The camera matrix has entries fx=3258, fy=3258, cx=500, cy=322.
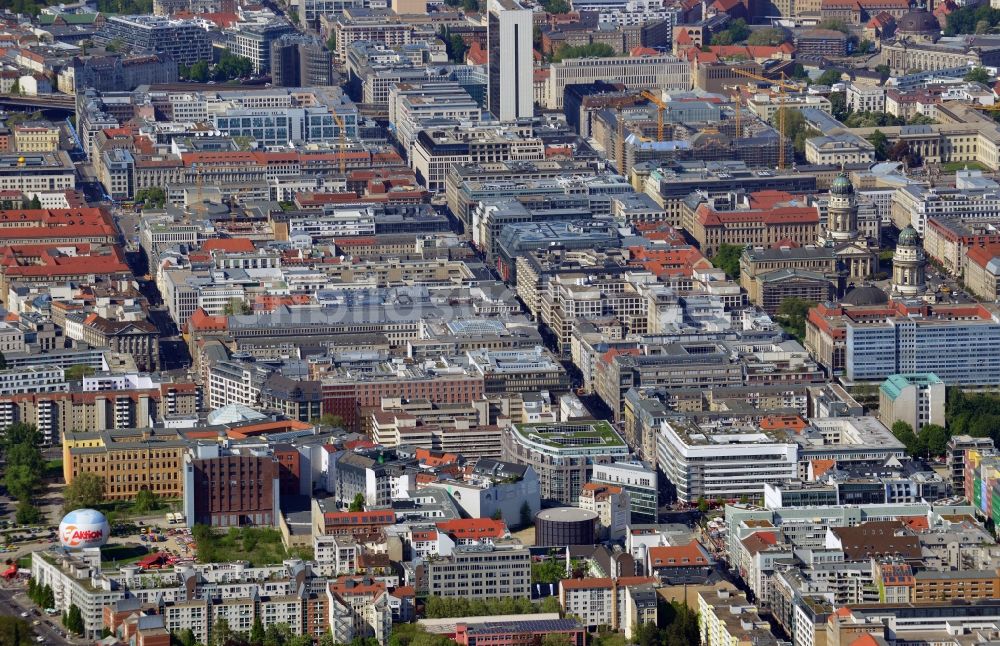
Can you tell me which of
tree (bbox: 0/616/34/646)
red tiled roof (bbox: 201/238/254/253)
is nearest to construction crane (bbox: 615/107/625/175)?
red tiled roof (bbox: 201/238/254/253)

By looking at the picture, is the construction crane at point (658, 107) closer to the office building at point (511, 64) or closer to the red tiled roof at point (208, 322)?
the office building at point (511, 64)

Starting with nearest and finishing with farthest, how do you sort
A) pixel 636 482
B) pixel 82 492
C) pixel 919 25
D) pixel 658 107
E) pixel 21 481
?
pixel 636 482 → pixel 82 492 → pixel 21 481 → pixel 658 107 → pixel 919 25

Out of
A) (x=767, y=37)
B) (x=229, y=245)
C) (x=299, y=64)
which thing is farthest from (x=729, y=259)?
(x=767, y=37)

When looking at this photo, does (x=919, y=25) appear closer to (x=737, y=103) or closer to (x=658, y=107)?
(x=737, y=103)

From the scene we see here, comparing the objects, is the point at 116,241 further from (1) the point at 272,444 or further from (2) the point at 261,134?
(1) the point at 272,444

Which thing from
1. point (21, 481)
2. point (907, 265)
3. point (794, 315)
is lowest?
point (794, 315)

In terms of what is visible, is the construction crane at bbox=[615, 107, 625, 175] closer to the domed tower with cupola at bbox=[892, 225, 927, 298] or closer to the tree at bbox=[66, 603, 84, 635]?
Result: the domed tower with cupola at bbox=[892, 225, 927, 298]
